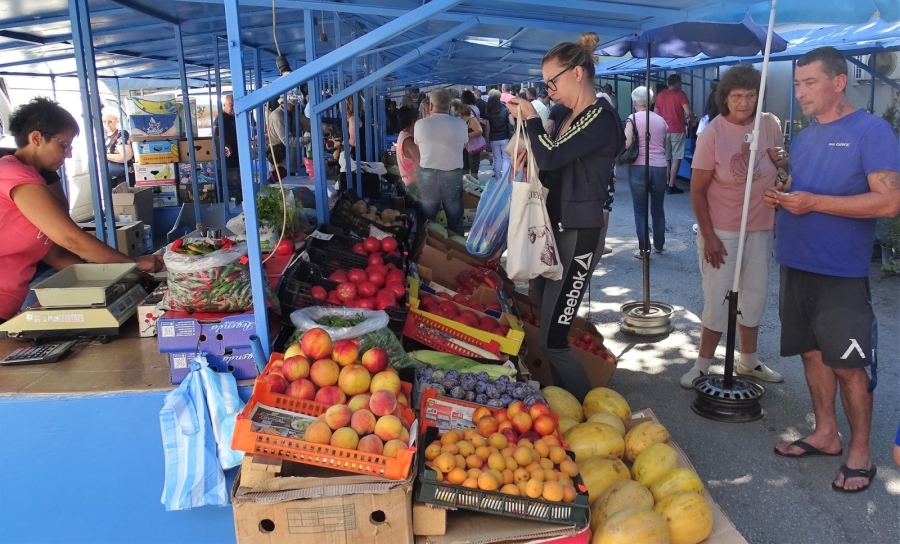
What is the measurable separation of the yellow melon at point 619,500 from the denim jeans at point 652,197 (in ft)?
19.0

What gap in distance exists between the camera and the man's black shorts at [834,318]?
3.44m

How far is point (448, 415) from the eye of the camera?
10.1 feet

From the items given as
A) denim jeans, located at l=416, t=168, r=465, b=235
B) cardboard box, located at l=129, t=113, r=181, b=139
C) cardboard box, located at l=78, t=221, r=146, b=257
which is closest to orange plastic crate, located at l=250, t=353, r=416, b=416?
denim jeans, located at l=416, t=168, r=465, b=235

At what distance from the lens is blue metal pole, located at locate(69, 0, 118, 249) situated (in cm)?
464

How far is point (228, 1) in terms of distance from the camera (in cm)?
258

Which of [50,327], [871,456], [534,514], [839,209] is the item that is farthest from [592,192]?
[50,327]

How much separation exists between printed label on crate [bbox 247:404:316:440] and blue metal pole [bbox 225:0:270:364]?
42cm

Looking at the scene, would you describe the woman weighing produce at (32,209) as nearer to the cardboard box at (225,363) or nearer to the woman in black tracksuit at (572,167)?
the cardboard box at (225,363)

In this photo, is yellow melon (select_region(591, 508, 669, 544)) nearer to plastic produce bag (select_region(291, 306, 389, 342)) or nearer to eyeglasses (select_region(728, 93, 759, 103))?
plastic produce bag (select_region(291, 306, 389, 342))

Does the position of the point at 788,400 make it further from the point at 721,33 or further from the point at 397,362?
the point at 721,33

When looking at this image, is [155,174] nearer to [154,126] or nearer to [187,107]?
[154,126]

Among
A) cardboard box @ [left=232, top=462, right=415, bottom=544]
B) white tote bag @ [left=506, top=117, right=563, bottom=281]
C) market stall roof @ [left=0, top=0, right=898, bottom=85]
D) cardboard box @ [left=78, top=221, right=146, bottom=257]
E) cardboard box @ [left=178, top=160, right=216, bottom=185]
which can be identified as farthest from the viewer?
cardboard box @ [left=178, top=160, right=216, bottom=185]

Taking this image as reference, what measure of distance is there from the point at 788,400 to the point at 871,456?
807 mm

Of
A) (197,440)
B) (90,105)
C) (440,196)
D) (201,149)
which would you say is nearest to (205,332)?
(197,440)
